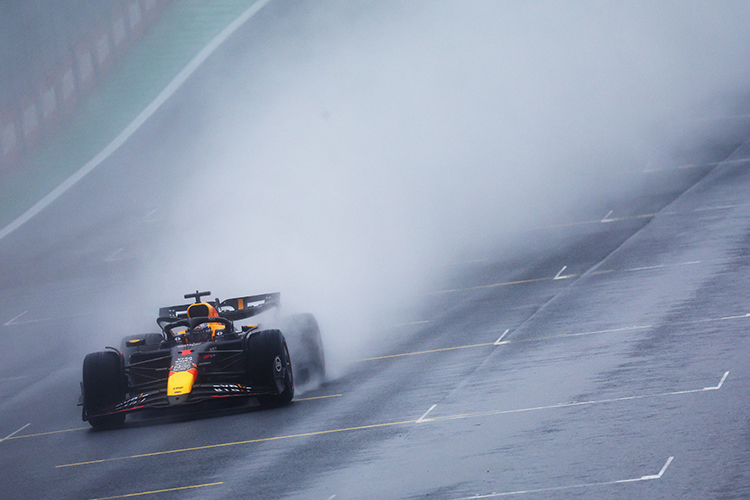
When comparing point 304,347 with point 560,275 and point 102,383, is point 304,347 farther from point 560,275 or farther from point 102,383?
point 560,275

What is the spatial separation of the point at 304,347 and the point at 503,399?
151 inches

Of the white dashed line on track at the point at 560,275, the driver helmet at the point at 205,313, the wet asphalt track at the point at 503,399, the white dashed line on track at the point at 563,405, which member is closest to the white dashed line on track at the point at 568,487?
the wet asphalt track at the point at 503,399

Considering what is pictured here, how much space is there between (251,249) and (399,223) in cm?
563

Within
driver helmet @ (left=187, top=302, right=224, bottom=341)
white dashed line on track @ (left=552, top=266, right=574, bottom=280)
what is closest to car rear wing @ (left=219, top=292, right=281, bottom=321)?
driver helmet @ (left=187, top=302, right=224, bottom=341)

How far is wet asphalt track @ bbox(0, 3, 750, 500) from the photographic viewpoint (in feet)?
38.6

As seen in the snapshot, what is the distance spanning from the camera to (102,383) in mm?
15766

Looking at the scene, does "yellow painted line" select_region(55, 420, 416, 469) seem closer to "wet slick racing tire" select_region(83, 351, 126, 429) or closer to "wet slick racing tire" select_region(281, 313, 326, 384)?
"wet slick racing tire" select_region(83, 351, 126, 429)

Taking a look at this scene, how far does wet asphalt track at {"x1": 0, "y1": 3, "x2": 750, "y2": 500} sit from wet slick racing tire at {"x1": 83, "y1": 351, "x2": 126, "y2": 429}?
16.8 inches

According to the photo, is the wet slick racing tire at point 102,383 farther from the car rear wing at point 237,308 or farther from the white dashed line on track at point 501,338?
the white dashed line on track at point 501,338

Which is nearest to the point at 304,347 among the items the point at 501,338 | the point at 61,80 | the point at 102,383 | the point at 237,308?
the point at 237,308

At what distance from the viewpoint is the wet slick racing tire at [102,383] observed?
15766mm

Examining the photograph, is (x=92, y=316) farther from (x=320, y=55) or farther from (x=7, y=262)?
(x=320, y=55)

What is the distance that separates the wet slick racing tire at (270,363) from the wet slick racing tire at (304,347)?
4.00ft

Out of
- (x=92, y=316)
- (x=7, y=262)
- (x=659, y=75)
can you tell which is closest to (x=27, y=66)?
(x=7, y=262)
